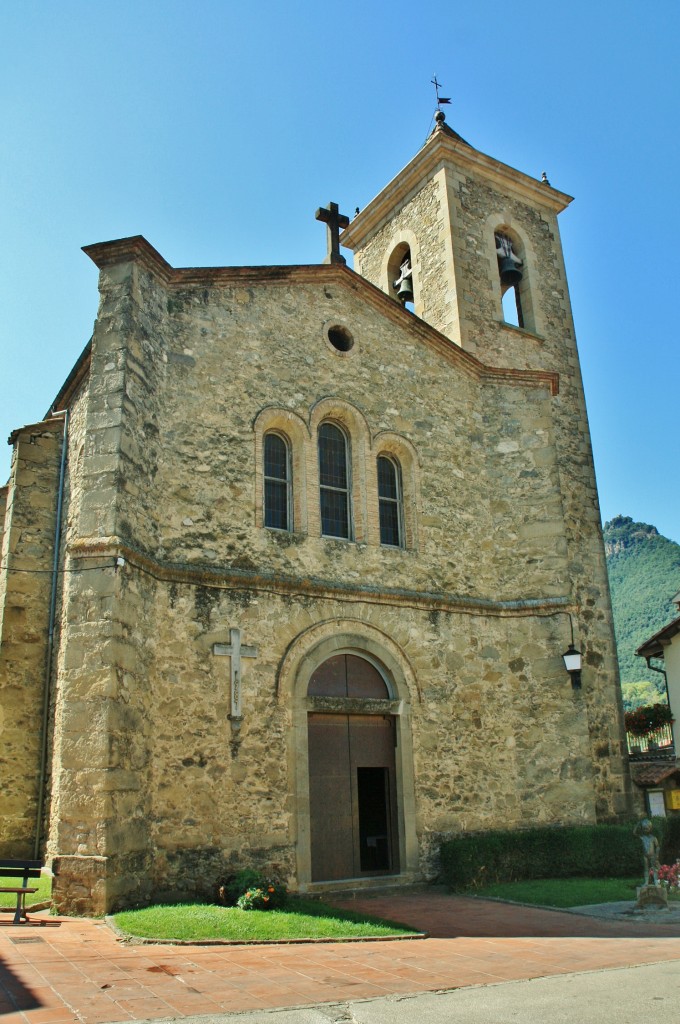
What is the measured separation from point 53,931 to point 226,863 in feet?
9.31

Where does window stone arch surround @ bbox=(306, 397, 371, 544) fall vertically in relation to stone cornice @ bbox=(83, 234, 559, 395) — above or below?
below

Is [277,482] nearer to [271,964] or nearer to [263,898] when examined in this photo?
[263,898]

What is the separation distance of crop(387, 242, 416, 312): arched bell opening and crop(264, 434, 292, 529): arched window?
9329 mm

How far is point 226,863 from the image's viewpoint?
11.2 metres

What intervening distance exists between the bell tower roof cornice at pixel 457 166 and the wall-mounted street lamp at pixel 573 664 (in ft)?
42.1

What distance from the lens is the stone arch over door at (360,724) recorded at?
12.4m

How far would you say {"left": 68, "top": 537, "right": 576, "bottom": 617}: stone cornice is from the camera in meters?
10.9

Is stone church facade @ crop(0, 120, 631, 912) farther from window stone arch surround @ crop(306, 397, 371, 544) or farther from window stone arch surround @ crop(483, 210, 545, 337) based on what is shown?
window stone arch surround @ crop(483, 210, 545, 337)

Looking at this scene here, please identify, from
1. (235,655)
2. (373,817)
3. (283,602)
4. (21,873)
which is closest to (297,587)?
(283,602)

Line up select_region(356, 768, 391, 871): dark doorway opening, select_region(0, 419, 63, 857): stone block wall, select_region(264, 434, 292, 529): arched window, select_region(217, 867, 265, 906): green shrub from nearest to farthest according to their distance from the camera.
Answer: select_region(217, 867, 265, 906): green shrub < select_region(0, 419, 63, 857): stone block wall < select_region(356, 768, 391, 871): dark doorway opening < select_region(264, 434, 292, 529): arched window

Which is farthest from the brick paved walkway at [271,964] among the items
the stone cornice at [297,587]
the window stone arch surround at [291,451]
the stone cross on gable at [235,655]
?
the window stone arch surround at [291,451]

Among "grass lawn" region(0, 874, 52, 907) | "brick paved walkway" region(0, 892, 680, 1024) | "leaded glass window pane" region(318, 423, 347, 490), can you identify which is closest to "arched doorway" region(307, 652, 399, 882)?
"brick paved walkway" region(0, 892, 680, 1024)

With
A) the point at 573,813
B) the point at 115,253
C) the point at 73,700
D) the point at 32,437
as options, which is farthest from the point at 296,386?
the point at 573,813

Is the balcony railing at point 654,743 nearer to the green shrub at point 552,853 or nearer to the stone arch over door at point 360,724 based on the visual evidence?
the green shrub at point 552,853
